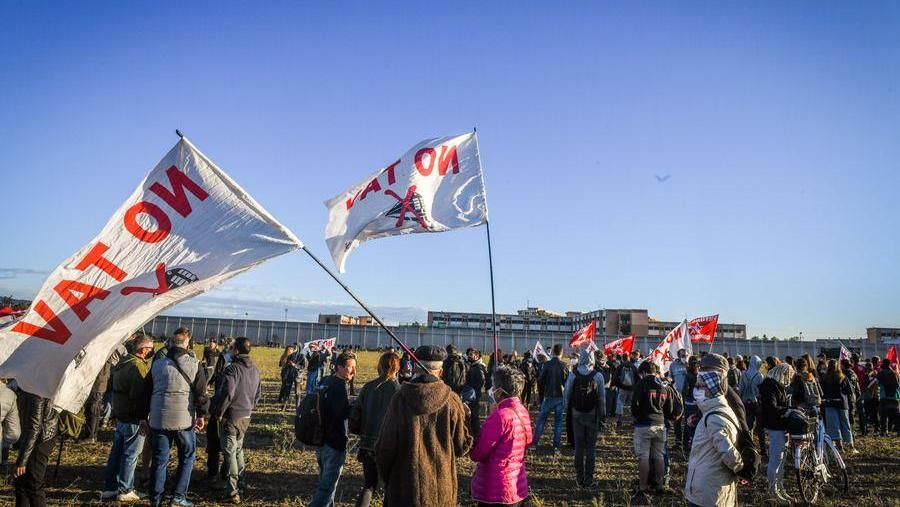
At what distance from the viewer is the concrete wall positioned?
59375mm

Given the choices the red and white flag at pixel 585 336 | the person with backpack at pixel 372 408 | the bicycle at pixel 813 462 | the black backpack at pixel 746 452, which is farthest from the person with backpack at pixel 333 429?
the red and white flag at pixel 585 336

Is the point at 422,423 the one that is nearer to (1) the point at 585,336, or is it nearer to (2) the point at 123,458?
(2) the point at 123,458

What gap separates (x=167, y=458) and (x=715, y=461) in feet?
20.5

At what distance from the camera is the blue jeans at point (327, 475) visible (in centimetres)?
619

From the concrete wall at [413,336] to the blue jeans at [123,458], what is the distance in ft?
171

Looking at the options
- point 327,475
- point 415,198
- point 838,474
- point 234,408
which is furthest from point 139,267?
point 838,474

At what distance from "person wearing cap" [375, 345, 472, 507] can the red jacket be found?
1.26 ft

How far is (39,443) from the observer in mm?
5637

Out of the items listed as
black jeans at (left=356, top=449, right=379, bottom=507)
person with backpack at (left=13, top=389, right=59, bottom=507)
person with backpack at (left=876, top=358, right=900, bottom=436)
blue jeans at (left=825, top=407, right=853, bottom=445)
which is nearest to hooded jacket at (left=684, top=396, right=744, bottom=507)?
black jeans at (left=356, top=449, right=379, bottom=507)

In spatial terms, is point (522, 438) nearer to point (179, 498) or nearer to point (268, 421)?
point (179, 498)

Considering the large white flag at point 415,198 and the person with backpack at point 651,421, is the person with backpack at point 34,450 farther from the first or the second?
the person with backpack at point 651,421

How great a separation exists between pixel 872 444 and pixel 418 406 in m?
14.7

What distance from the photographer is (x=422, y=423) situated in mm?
4410

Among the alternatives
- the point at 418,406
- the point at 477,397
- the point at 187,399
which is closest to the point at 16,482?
the point at 187,399
